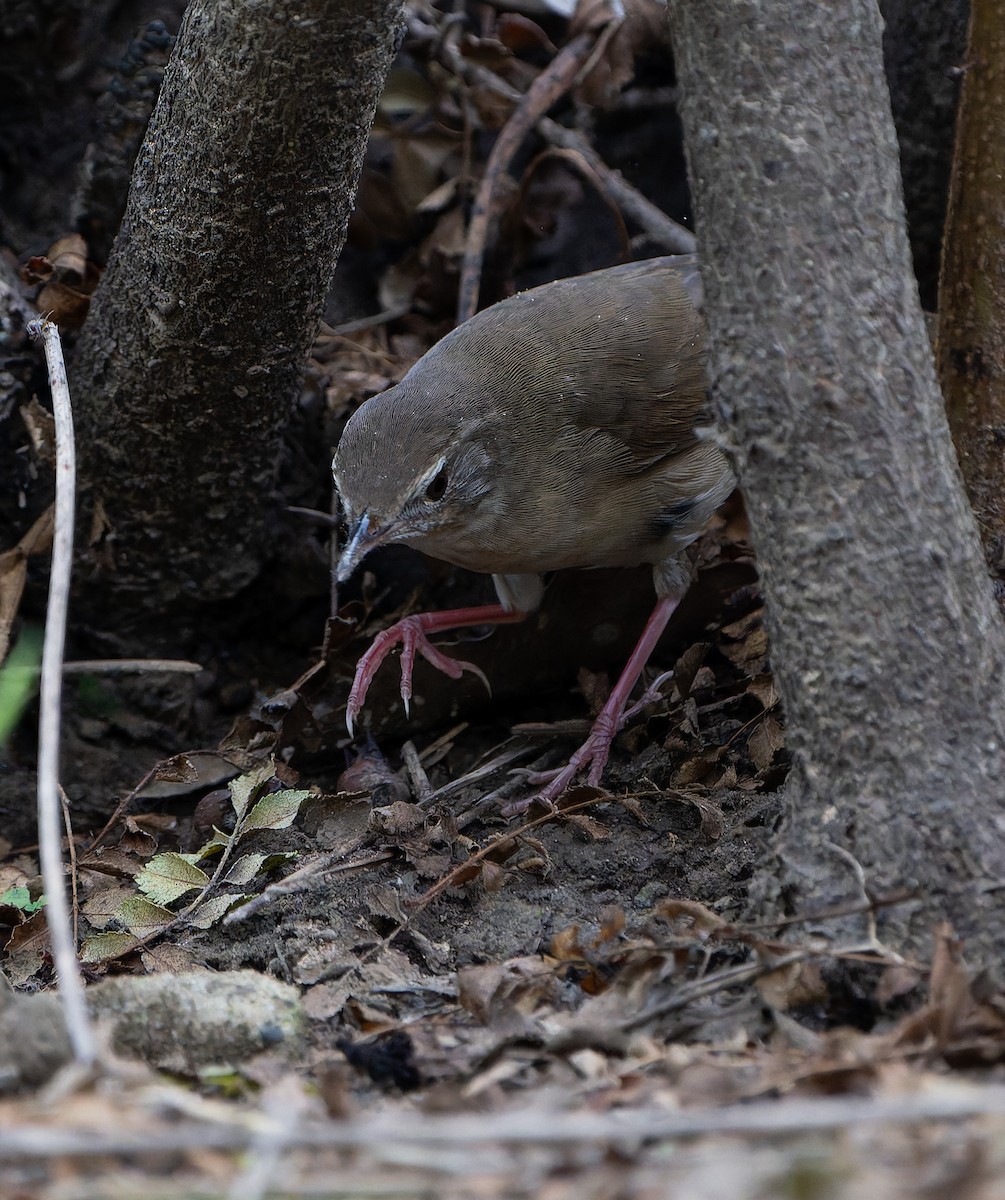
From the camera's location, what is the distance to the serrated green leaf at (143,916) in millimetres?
3521

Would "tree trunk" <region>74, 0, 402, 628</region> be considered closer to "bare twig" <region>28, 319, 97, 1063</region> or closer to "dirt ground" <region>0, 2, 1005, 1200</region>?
"dirt ground" <region>0, 2, 1005, 1200</region>

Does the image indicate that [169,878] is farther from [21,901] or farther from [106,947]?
[21,901]

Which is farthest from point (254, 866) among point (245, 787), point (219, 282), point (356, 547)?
point (219, 282)

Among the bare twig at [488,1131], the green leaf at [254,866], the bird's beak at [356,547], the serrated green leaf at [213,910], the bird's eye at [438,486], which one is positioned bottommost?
the serrated green leaf at [213,910]

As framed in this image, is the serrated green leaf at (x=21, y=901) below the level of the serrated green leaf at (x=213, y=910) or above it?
below

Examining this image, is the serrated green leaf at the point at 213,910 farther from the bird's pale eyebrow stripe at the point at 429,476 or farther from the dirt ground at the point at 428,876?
the bird's pale eyebrow stripe at the point at 429,476

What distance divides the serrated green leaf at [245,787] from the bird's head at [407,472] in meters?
0.73

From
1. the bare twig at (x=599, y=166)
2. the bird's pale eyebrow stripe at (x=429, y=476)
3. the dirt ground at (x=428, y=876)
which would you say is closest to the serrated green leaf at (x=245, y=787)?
the dirt ground at (x=428, y=876)

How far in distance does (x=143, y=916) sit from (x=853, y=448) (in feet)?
7.54

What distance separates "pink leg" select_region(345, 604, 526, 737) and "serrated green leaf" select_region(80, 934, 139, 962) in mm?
1261

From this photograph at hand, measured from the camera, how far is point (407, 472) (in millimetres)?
4039

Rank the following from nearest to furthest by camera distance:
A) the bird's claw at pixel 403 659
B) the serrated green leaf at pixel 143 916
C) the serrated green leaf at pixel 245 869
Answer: the serrated green leaf at pixel 143 916 → the serrated green leaf at pixel 245 869 → the bird's claw at pixel 403 659

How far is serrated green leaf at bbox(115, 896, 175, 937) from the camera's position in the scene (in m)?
3.52

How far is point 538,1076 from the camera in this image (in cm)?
246
